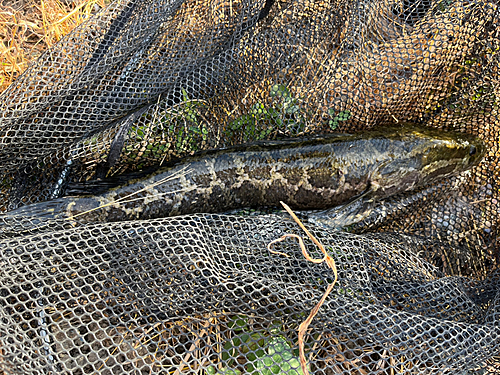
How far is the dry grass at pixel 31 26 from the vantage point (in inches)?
127

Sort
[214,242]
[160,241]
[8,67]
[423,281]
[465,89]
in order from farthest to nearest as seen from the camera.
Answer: [8,67] → [465,89] → [423,281] → [214,242] → [160,241]

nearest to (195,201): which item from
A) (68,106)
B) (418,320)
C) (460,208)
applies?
(68,106)

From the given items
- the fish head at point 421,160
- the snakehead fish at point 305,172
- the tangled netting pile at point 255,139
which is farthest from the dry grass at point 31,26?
the fish head at point 421,160

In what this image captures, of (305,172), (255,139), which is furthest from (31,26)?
(305,172)

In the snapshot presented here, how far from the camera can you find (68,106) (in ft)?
8.21

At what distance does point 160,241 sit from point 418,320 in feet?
4.80

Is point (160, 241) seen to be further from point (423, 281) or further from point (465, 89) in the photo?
point (465, 89)

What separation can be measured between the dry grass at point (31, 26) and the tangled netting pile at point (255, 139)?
1081 millimetres

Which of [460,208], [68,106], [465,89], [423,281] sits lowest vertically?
[423,281]

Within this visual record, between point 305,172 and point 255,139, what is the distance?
494 millimetres

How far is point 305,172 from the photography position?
2.85m

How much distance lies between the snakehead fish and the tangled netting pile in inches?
5.4

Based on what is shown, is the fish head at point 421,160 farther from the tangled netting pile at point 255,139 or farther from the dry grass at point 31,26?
the dry grass at point 31,26

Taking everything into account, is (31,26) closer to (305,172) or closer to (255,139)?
(255,139)
